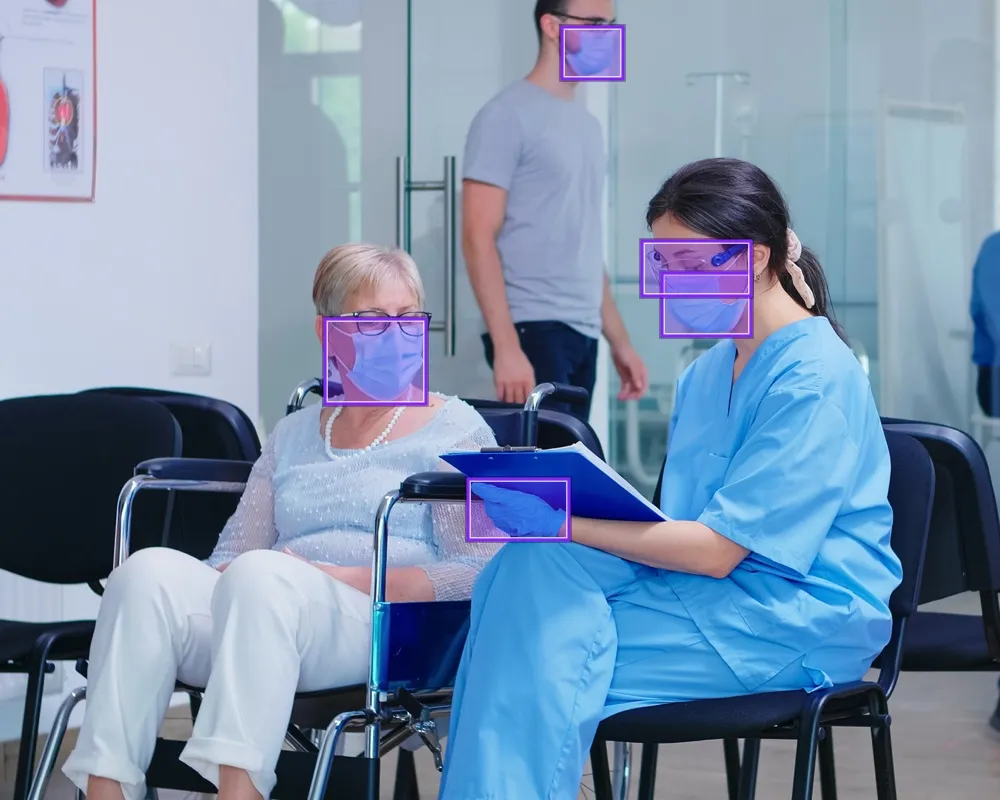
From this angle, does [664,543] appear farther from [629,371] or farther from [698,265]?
[629,371]

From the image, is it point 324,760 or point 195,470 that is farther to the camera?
point 195,470

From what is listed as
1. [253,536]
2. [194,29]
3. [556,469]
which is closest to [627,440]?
[194,29]

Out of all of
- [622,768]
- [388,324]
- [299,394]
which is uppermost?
[388,324]

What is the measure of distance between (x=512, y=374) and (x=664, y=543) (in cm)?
154

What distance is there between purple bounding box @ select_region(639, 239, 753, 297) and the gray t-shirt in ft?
5.13

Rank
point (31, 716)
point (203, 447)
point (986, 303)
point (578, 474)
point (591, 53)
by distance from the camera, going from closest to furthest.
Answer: point (578, 474)
point (31, 716)
point (203, 447)
point (591, 53)
point (986, 303)

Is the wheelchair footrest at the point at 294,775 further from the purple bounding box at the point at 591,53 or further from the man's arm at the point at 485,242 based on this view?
the purple bounding box at the point at 591,53

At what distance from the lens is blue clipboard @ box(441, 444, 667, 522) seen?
162cm

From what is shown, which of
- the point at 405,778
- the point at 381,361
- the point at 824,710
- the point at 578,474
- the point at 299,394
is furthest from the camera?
the point at 405,778

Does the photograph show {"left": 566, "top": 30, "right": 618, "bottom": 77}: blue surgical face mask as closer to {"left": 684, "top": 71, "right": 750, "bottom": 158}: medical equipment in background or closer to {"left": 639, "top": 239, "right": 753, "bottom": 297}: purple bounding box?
{"left": 684, "top": 71, "right": 750, "bottom": 158}: medical equipment in background

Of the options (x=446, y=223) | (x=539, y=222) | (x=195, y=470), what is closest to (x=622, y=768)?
(x=195, y=470)

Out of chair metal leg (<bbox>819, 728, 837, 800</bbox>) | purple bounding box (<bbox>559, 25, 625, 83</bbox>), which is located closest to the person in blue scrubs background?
purple bounding box (<bbox>559, 25, 625, 83</bbox>)

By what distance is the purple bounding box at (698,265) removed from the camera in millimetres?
1794

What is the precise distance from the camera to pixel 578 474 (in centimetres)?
166
